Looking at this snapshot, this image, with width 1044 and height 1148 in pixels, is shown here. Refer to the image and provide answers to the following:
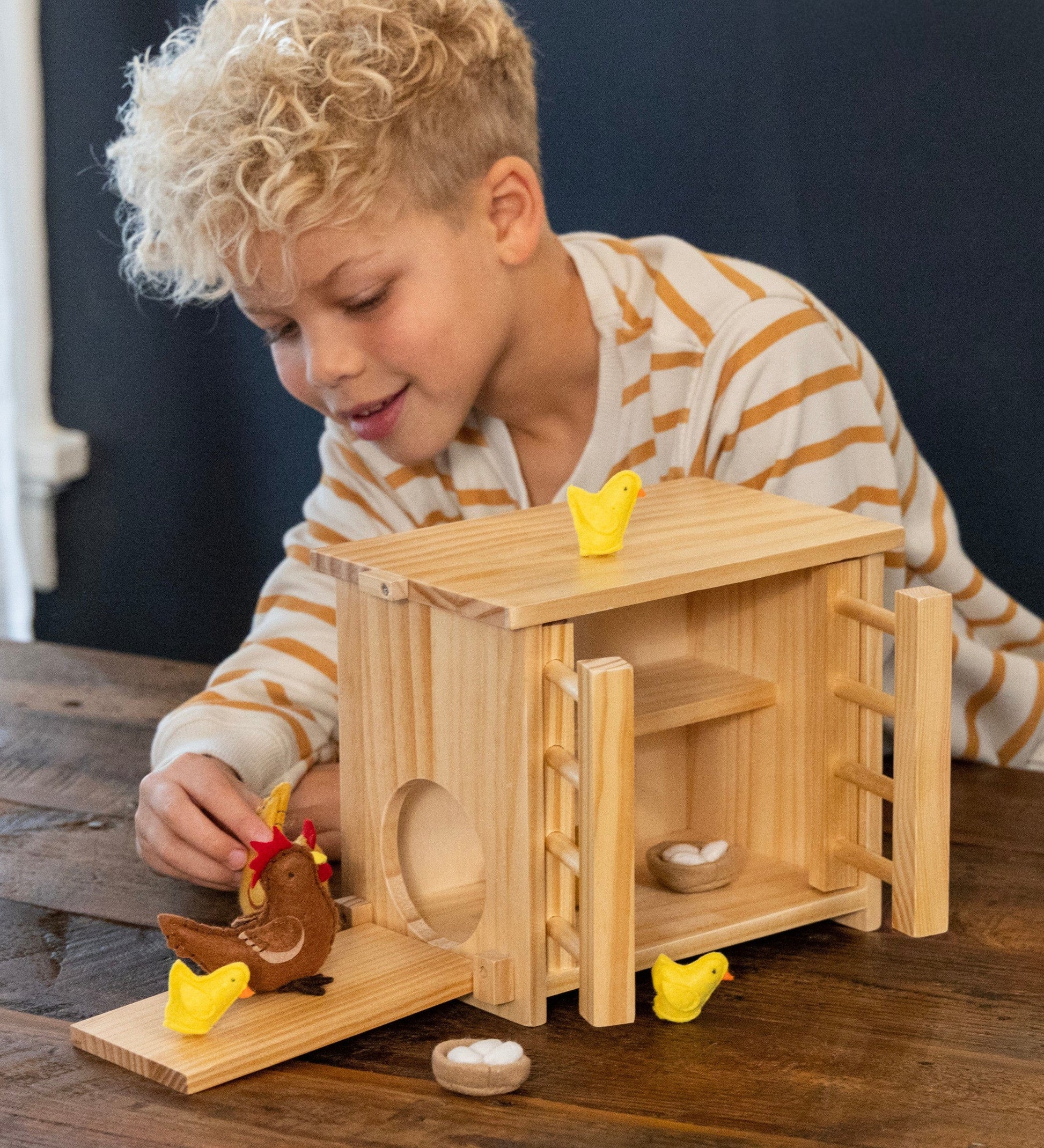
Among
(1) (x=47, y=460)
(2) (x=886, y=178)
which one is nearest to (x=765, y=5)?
(2) (x=886, y=178)

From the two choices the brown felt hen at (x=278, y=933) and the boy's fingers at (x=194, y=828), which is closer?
the brown felt hen at (x=278, y=933)

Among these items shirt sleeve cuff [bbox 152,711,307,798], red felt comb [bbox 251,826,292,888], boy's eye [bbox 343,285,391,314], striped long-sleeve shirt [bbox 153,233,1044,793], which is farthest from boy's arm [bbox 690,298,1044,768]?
red felt comb [bbox 251,826,292,888]

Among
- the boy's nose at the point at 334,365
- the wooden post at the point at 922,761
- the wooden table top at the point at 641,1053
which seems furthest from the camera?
the boy's nose at the point at 334,365

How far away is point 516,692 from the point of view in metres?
0.68

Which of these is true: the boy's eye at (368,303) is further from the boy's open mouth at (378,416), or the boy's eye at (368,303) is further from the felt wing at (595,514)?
the felt wing at (595,514)

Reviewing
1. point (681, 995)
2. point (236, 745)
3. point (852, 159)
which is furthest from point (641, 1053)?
point (852, 159)

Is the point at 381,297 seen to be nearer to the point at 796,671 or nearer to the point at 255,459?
the point at 796,671

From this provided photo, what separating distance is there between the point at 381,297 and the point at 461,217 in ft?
0.29

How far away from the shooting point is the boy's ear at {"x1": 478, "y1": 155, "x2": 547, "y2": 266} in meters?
1.01

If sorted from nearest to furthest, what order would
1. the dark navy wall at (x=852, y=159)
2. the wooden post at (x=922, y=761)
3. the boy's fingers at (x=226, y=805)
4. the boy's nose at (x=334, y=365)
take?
the wooden post at (x=922, y=761) → the boy's fingers at (x=226, y=805) → the boy's nose at (x=334, y=365) → the dark navy wall at (x=852, y=159)

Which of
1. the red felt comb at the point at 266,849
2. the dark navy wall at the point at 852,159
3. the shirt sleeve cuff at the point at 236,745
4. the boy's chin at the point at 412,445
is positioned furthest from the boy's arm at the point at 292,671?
the dark navy wall at the point at 852,159

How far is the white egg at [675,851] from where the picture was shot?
826 mm

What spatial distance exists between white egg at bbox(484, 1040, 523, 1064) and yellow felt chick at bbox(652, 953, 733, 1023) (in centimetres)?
8

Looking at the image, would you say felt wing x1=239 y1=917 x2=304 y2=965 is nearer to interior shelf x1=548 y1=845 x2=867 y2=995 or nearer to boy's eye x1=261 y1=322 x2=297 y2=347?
interior shelf x1=548 y1=845 x2=867 y2=995
